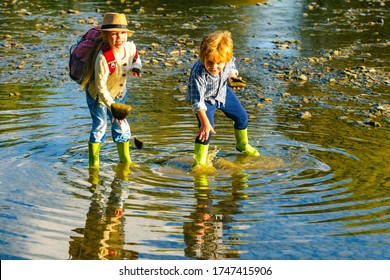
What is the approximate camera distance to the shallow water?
7.14 m

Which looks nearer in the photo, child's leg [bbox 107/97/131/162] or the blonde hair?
the blonde hair

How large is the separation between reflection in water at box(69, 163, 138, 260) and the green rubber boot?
461 millimetres

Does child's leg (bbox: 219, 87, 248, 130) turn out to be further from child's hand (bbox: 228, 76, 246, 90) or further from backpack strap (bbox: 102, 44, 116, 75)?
backpack strap (bbox: 102, 44, 116, 75)

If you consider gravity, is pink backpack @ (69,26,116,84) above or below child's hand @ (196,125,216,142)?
above

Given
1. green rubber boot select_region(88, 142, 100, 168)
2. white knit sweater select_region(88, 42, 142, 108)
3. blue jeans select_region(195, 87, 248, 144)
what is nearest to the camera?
white knit sweater select_region(88, 42, 142, 108)

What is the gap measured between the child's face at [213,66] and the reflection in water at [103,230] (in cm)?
148

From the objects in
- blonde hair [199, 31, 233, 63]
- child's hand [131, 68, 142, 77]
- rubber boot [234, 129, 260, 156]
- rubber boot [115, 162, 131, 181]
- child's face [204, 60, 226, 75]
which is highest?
blonde hair [199, 31, 233, 63]

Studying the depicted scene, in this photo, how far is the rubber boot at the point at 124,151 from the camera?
9672mm

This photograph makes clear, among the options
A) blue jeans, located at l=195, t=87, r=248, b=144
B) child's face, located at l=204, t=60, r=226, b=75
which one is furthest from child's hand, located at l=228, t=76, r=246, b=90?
child's face, located at l=204, t=60, r=226, b=75

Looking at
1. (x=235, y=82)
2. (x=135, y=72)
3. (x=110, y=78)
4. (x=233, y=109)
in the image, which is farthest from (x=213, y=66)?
(x=110, y=78)

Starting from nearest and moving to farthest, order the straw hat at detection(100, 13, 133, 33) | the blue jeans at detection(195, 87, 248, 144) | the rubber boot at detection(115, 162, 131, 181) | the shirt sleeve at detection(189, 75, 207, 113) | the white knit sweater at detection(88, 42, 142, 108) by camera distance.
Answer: the straw hat at detection(100, 13, 133, 33) → the white knit sweater at detection(88, 42, 142, 108) → the shirt sleeve at detection(189, 75, 207, 113) → the rubber boot at detection(115, 162, 131, 181) → the blue jeans at detection(195, 87, 248, 144)

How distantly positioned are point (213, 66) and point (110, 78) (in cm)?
113
